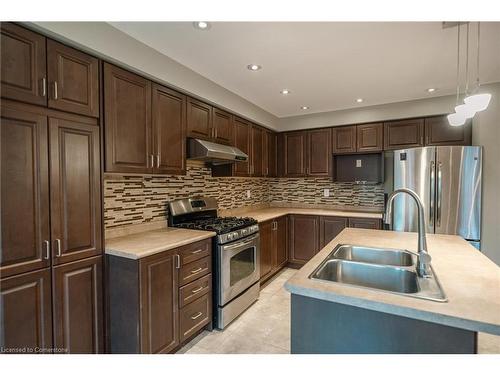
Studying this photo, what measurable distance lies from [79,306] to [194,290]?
2.68ft

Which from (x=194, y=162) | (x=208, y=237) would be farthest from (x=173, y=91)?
(x=208, y=237)

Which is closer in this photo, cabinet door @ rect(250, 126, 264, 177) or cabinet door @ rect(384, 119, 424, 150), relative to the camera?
cabinet door @ rect(384, 119, 424, 150)

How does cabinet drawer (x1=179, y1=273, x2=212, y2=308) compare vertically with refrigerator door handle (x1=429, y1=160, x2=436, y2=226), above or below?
below

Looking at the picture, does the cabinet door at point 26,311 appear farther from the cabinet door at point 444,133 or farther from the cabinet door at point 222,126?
the cabinet door at point 444,133

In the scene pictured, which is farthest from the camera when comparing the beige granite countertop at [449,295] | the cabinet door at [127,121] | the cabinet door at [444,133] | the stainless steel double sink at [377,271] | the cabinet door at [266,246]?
the cabinet door at [266,246]

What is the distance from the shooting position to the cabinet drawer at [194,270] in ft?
6.70

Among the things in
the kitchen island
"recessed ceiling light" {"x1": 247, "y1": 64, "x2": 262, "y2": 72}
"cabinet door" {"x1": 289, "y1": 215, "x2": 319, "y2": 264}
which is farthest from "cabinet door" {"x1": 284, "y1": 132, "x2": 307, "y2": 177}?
the kitchen island

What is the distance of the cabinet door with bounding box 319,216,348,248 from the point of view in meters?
3.57

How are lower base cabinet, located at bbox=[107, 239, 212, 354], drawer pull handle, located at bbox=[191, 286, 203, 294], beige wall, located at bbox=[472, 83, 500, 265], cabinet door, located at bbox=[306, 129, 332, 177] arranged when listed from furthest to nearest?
cabinet door, located at bbox=[306, 129, 332, 177] → beige wall, located at bbox=[472, 83, 500, 265] → drawer pull handle, located at bbox=[191, 286, 203, 294] → lower base cabinet, located at bbox=[107, 239, 212, 354]

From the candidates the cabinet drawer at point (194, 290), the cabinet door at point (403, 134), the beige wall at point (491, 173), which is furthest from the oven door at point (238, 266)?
the beige wall at point (491, 173)

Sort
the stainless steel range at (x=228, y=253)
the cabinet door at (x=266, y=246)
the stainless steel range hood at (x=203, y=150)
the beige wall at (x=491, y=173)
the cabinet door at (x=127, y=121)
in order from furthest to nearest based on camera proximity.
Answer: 1. the cabinet door at (x=266, y=246)
2. the beige wall at (x=491, y=173)
3. the stainless steel range hood at (x=203, y=150)
4. the stainless steel range at (x=228, y=253)
5. the cabinet door at (x=127, y=121)

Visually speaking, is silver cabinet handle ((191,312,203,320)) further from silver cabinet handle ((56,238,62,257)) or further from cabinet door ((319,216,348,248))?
cabinet door ((319,216,348,248))

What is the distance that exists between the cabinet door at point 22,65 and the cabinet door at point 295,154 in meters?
3.40

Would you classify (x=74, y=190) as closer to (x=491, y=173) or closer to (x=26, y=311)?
(x=26, y=311)
